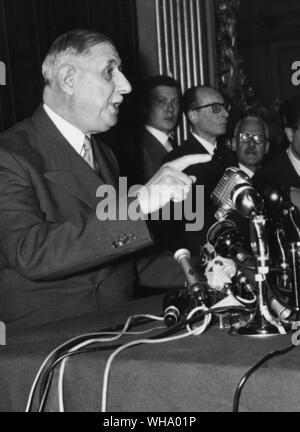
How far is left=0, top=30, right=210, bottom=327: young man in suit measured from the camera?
182 cm

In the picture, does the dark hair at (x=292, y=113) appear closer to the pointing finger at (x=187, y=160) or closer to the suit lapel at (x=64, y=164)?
the suit lapel at (x=64, y=164)

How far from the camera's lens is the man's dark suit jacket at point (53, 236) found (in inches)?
71.7

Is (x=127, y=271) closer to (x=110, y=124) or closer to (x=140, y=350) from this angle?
(x=110, y=124)

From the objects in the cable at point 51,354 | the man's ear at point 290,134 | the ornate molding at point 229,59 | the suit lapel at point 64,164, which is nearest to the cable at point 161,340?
the cable at point 51,354

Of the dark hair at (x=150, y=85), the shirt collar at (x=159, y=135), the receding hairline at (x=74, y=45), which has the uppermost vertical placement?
the dark hair at (x=150, y=85)

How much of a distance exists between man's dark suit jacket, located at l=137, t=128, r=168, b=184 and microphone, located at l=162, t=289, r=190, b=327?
266 centimetres

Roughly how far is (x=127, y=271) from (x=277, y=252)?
0.63 meters

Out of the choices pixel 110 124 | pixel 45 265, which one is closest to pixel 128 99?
pixel 110 124

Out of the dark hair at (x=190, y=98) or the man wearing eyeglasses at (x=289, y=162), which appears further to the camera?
the dark hair at (x=190, y=98)

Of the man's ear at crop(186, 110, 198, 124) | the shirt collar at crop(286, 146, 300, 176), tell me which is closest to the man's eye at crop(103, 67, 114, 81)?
the shirt collar at crop(286, 146, 300, 176)

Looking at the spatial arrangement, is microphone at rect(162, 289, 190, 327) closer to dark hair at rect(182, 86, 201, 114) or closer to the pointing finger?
the pointing finger

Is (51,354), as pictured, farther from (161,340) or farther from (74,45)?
(74,45)

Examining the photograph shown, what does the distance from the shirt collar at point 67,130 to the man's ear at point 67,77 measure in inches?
3.4

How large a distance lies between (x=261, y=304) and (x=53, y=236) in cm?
57
